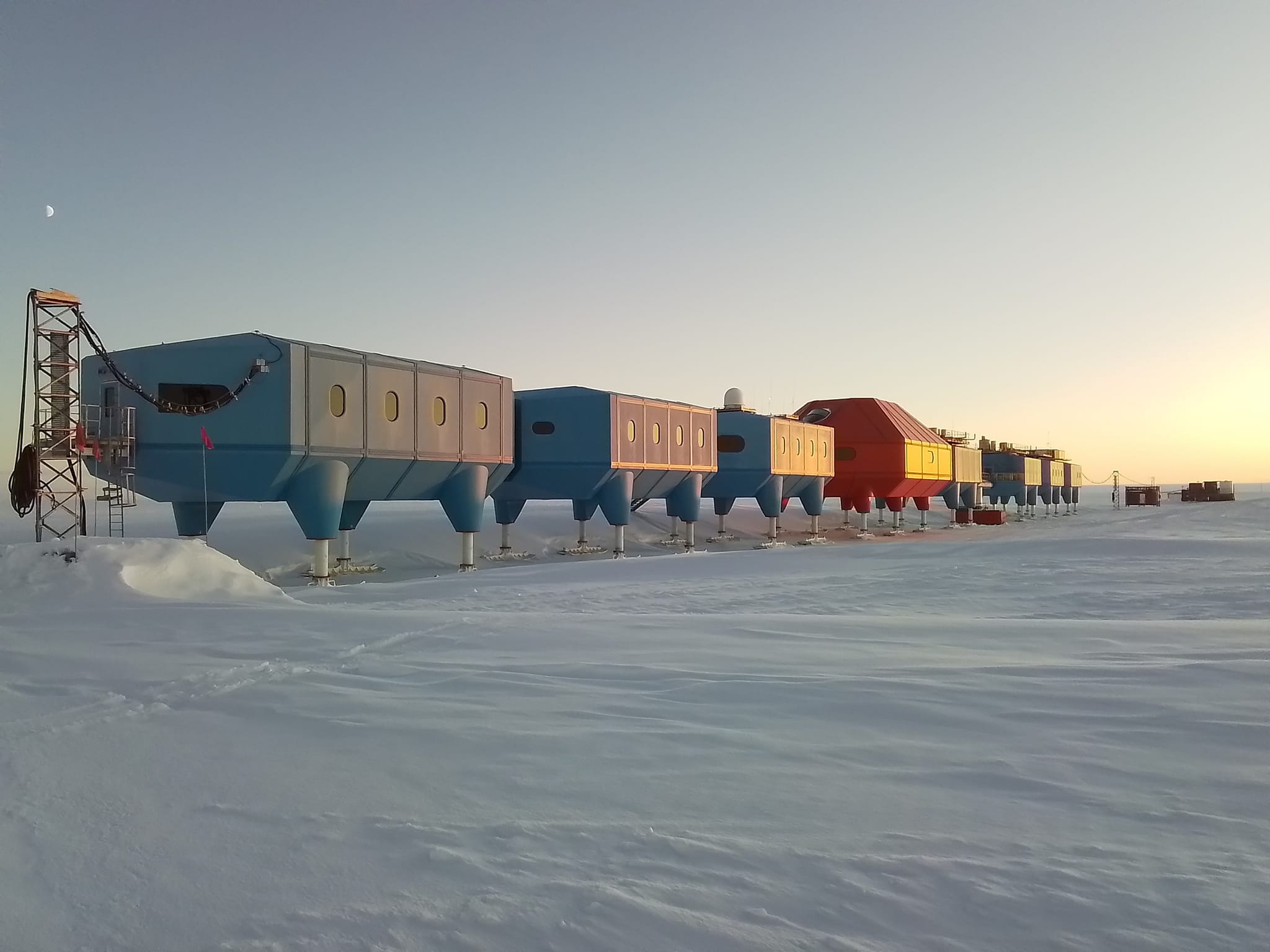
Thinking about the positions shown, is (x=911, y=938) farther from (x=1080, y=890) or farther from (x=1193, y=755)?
(x=1193, y=755)

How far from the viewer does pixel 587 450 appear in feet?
108

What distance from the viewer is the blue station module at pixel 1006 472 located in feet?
267

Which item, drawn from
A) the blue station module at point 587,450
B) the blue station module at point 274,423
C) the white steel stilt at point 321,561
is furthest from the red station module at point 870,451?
the white steel stilt at point 321,561

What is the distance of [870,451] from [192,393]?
41.6 m

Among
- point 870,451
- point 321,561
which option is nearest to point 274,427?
point 321,561

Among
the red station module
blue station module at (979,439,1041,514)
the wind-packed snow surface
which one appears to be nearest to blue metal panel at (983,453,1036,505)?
blue station module at (979,439,1041,514)

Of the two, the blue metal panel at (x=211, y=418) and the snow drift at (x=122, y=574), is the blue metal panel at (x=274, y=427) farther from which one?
the snow drift at (x=122, y=574)

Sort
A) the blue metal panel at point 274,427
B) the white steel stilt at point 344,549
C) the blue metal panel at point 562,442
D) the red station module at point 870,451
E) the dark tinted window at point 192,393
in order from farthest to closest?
the red station module at point 870,451 < the blue metal panel at point 562,442 < the white steel stilt at point 344,549 < the dark tinted window at point 192,393 < the blue metal panel at point 274,427

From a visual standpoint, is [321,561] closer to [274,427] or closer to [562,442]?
[274,427]

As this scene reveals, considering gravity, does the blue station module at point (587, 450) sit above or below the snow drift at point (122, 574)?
above

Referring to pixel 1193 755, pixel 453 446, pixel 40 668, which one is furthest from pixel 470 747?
pixel 453 446

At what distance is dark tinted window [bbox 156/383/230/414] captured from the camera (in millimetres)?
21422

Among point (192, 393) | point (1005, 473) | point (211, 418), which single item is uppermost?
point (192, 393)

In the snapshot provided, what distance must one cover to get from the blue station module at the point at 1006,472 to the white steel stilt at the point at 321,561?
224ft
